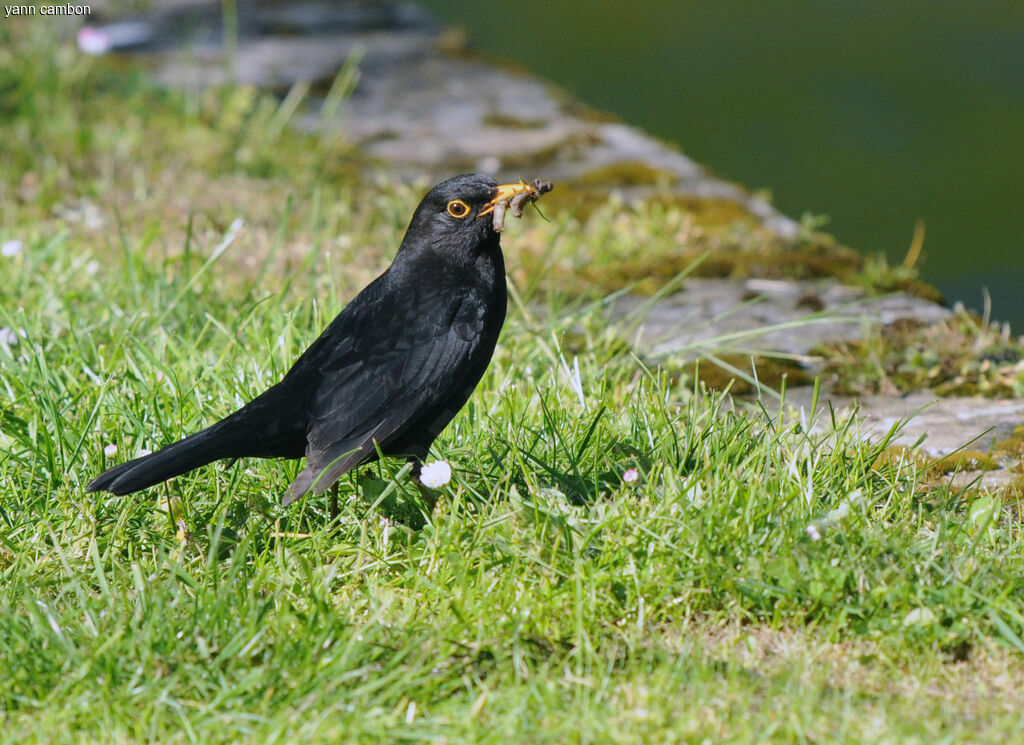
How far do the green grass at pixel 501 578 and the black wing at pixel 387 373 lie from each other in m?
0.16

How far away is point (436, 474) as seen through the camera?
3.12m

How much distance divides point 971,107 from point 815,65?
1.54 m

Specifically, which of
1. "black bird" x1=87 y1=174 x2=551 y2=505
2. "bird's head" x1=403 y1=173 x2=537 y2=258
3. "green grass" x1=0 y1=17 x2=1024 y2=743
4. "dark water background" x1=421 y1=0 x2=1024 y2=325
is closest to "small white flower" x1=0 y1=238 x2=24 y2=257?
"green grass" x1=0 y1=17 x2=1024 y2=743

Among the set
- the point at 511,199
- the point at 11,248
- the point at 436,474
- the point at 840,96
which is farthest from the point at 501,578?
the point at 840,96

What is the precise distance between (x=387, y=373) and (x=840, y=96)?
28.2 ft

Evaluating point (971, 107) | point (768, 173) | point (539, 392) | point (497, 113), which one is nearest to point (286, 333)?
point (539, 392)

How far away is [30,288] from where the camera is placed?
4.85m

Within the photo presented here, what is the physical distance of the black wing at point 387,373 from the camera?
326cm

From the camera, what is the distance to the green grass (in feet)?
8.31

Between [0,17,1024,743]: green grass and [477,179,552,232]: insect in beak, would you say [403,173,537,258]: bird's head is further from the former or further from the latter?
[0,17,1024,743]: green grass

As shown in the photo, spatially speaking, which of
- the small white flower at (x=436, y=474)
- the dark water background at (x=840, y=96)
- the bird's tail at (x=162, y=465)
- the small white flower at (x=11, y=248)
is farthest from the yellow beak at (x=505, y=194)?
the dark water background at (x=840, y=96)

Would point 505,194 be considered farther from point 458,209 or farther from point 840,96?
point 840,96

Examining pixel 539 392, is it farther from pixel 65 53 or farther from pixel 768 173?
pixel 768 173

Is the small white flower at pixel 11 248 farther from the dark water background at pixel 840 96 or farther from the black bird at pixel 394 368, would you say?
the dark water background at pixel 840 96
